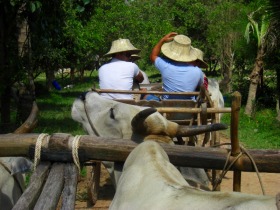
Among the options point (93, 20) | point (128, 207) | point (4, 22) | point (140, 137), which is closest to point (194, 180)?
point (140, 137)

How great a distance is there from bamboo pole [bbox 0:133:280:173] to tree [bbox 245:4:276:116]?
1121 cm

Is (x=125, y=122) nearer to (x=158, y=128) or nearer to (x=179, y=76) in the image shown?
(x=158, y=128)

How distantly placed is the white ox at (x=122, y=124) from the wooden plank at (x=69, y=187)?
422mm

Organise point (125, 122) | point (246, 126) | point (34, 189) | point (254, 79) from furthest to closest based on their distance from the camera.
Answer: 1. point (254, 79)
2. point (246, 126)
3. point (125, 122)
4. point (34, 189)

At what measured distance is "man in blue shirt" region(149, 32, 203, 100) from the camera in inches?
269

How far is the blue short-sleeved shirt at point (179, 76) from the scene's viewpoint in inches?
268

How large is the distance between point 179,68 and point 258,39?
8760mm

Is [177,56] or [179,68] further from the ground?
[177,56]

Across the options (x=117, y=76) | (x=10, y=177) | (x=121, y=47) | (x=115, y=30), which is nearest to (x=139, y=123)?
(x=10, y=177)

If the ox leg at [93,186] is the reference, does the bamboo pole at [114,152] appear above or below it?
above

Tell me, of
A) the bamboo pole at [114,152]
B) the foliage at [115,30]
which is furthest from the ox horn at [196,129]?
the foliage at [115,30]

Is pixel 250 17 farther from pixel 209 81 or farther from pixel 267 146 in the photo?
pixel 209 81

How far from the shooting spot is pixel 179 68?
6.84 metres

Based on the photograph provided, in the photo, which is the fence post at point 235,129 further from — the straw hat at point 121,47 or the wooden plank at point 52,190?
the straw hat at point 121,47
